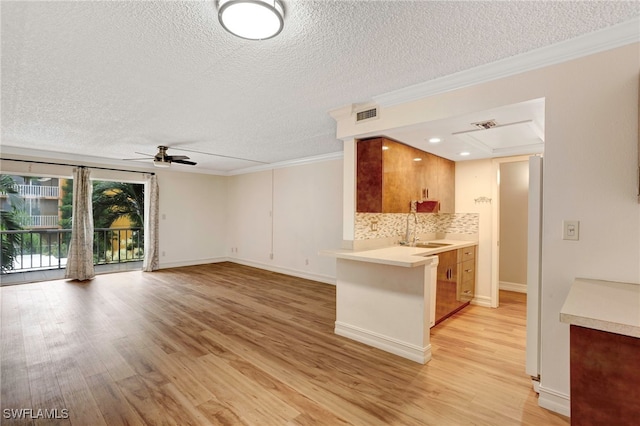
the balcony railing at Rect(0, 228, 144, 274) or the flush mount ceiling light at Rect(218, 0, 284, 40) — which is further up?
the flush mount ceiling light at Rect(218, 0, 284, 40)

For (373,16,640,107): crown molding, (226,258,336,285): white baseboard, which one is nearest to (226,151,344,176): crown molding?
(226,258,336,285): white baseboard

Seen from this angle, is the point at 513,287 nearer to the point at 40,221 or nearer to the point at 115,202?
the point at 115,202

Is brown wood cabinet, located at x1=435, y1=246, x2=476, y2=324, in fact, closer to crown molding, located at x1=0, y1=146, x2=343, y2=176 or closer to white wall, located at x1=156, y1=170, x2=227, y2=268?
crown molding, located at x1=0, y1=146, x2=343, y2=176

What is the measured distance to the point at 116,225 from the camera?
7820 millimetres

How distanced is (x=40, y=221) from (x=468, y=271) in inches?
352

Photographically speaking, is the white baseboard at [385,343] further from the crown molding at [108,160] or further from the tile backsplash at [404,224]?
the crown molding at [108,160]

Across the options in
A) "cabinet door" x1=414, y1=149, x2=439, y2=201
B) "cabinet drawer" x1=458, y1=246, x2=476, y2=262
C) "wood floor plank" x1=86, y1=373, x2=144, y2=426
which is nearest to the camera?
"wood floor plank" x1=86, y1=373, x2=144, y2=426

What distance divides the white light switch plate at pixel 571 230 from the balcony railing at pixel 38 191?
917cm

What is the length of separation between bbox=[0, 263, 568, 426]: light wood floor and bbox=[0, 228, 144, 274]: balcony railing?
2569mm

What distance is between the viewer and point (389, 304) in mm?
2904

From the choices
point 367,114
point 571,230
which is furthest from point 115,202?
point 571,230

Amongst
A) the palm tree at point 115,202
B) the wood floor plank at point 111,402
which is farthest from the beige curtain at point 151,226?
the wood floor plank at point 111,402

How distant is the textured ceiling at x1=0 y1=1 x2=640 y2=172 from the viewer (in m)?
1.62

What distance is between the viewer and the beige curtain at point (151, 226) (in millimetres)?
6738
